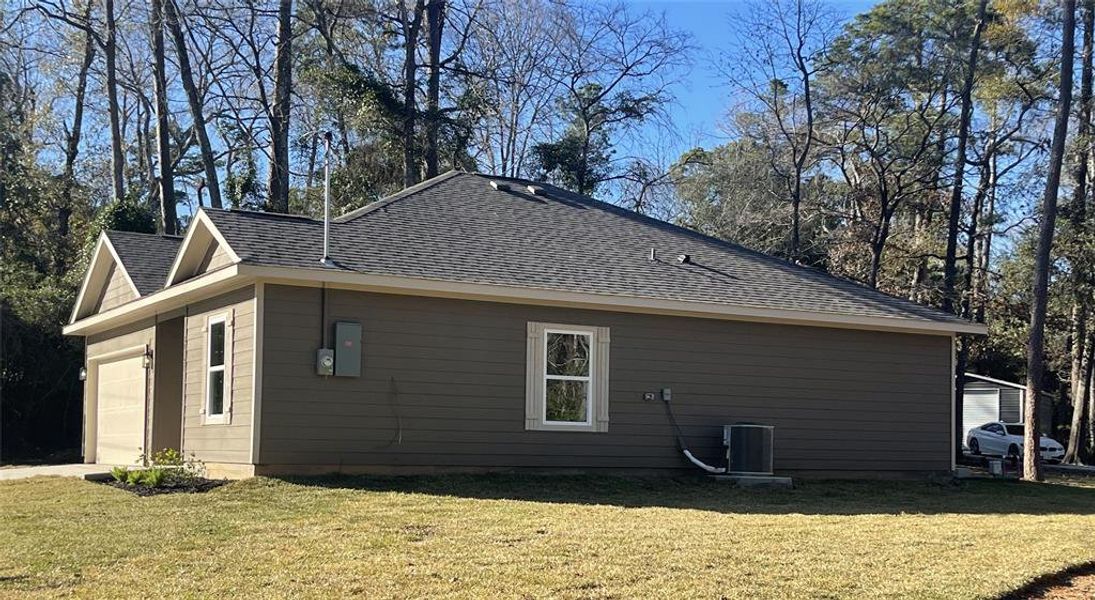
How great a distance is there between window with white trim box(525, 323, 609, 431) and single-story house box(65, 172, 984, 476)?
1.1 inches

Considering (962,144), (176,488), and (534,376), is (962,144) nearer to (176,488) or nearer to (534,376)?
(534,376)

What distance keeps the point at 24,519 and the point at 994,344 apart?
31046 mm

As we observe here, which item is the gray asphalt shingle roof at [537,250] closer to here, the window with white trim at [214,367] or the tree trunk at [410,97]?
the window with white trim at [214,367]

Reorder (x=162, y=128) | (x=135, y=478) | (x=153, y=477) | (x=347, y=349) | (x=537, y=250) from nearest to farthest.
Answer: (x=153, y=477), (x=135, y=478), (x=347, y=349), (x=537, y=250), (x=162, y=128)

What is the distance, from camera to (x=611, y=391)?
14.1 metres

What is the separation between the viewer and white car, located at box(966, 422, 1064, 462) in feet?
97.0

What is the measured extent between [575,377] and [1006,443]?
65.4 feet

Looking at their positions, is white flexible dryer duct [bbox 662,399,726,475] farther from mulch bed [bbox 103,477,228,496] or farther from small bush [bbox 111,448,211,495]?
small bush [bbox 111,448,211,495]

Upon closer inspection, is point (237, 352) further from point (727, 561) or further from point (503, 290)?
point (727, 561)

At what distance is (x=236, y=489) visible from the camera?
1141 cm

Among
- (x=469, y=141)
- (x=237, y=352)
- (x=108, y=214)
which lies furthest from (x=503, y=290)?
(x=469, y=141)

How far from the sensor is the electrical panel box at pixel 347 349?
12.5m

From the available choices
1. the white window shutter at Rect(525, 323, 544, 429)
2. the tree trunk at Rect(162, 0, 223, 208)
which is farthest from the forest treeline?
the white window shutter at Rect(525, 323, 544, 429)

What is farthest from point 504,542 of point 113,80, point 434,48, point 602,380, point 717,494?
point 113,80
